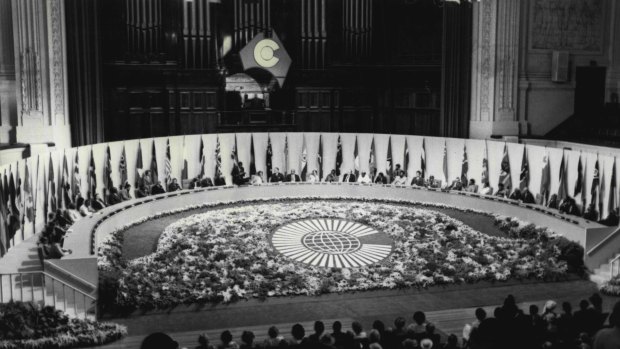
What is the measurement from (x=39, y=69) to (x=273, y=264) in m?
10.8

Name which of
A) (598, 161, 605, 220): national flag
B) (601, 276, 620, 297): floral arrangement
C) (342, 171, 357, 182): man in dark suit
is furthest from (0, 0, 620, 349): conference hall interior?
(342, 171, 357, 182): man in dark suit

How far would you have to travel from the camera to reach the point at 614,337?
402 centimetres

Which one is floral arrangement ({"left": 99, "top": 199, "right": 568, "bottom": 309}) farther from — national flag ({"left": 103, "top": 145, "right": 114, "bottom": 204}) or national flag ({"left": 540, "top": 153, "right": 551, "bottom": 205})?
national flag ({"left": 103, "top": 145, "right": 114, "bottom": 204})

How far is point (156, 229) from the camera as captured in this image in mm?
16703

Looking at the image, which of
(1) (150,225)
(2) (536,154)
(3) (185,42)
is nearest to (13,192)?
(1) (150,225)

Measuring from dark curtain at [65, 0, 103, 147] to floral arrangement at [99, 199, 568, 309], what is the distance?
5.96 metres

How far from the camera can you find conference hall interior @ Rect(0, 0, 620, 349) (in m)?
11.1

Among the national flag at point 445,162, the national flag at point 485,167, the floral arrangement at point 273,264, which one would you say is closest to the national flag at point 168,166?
the floral arrangement at point 273,264

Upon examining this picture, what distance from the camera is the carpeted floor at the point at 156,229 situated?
48.9 feet

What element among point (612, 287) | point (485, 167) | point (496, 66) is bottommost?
point (612, 287)

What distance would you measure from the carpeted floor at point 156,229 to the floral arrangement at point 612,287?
13.3 feet

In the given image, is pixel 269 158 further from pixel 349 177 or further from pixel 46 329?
pixel 46 329

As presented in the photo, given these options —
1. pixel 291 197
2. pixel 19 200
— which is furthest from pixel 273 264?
pixel 291 197

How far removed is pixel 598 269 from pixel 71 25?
55.1 feet
